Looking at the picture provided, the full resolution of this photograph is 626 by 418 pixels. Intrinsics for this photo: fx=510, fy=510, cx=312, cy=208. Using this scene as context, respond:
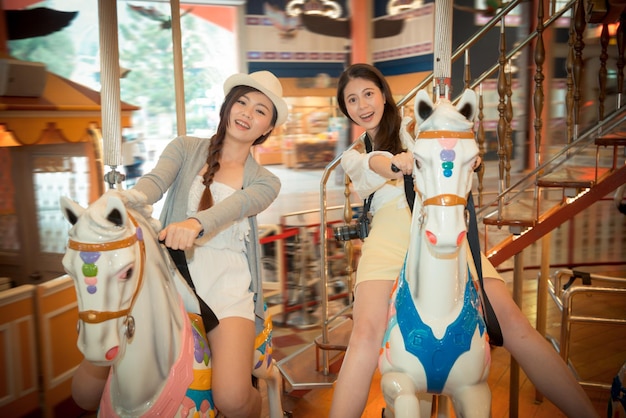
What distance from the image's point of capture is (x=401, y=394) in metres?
1.25

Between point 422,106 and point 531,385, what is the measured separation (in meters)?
2.35

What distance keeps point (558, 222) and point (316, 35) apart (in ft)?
12.0

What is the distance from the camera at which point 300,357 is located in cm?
320

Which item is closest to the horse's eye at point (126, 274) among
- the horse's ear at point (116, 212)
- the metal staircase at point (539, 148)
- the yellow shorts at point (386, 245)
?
the horse's ear at point (116, 212)

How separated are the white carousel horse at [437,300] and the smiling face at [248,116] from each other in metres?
0.71

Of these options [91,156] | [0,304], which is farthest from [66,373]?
[91,156]

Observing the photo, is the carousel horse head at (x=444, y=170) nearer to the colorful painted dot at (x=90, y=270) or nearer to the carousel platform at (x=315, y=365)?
the colorful painted dot at (x=90, y=270)

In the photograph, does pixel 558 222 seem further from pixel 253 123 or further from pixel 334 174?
pixel 334 174

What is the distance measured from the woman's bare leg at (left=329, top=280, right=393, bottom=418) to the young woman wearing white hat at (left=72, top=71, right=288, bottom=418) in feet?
0.89

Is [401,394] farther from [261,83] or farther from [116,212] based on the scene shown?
[261,83]

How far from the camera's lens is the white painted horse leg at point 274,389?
6.06 feet

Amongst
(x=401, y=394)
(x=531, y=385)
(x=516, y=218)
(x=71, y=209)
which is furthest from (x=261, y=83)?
(x=531, y=385)

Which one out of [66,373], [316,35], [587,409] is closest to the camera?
[587,409]

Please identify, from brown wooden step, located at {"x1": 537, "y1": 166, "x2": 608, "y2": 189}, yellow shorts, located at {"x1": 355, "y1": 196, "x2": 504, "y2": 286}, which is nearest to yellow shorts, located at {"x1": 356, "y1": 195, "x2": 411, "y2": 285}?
yellow shorts, located at {"x1": 355, "y1": 196, "x2": 504, "y2": 286}
